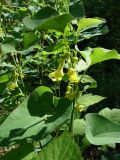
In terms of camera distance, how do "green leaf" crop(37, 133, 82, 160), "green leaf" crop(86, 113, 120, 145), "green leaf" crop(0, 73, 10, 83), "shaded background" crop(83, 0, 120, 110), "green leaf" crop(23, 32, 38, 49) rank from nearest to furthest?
"green leaf" crop(37, 133, 82, 160) < "green leaf" crop(86, 113, 120, 145) < "green leaf" crop(23, 32, 38, 49) < "green leaf" crop(0, 73, 10, 83) < "shaded background" crop(83, 0, 120, 110)

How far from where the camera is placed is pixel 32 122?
851 mm

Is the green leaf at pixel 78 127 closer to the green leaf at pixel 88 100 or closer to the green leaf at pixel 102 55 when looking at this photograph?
the green leaf at pixel 88 100

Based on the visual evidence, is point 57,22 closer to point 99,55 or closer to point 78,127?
point 99,55

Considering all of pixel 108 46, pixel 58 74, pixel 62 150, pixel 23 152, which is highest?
pixel 62 150

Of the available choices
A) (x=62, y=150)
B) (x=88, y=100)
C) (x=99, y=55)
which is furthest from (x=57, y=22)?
(x=62, y=150)

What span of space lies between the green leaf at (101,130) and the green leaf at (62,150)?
32cm

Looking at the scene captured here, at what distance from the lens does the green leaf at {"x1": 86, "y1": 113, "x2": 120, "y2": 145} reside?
0.74 metres

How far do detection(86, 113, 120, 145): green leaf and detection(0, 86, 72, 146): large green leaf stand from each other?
0.07 metres

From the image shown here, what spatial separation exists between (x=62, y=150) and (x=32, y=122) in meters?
0.44

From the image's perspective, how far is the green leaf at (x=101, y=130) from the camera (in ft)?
2.44

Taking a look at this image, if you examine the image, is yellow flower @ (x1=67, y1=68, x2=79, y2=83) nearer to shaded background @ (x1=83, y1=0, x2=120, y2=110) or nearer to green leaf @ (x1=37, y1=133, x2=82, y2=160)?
green leaf @ (x1=37, y1=133, x2=82, y2=160)

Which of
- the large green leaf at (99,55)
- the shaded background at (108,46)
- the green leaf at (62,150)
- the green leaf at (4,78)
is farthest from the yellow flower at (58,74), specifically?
the shaded background at (108,46)

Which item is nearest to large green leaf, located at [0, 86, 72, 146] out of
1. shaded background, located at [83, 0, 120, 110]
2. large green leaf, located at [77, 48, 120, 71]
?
large green leaf, located at [77, 48, 120, 71]

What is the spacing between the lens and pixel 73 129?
0.94 meters
